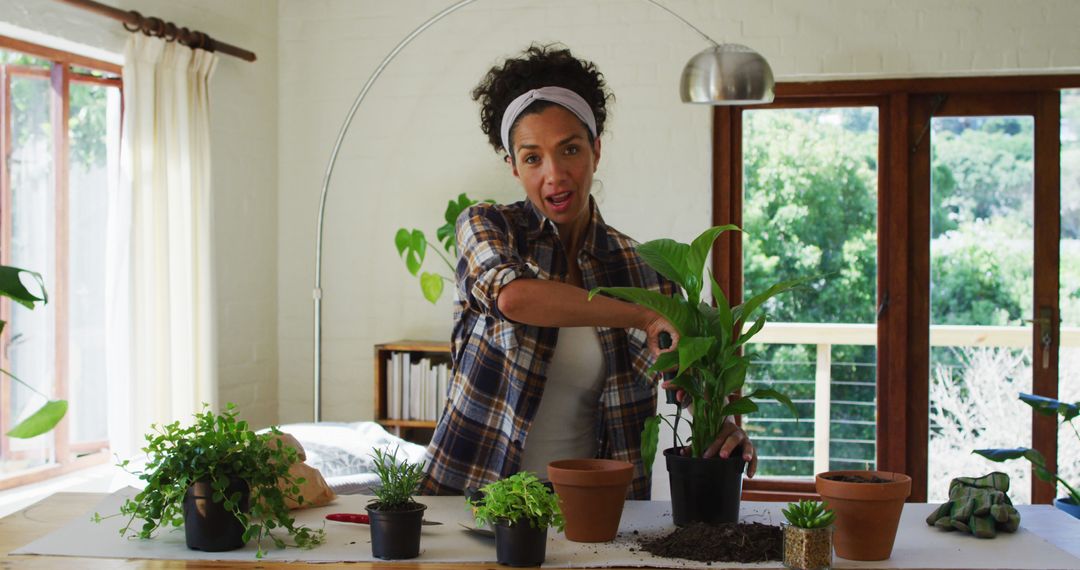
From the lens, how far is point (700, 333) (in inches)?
63.9

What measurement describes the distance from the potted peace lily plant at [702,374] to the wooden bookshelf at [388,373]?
278 cm

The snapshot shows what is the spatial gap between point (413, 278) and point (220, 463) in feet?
10.8

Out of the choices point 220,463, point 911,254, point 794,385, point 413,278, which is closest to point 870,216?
point 911,254

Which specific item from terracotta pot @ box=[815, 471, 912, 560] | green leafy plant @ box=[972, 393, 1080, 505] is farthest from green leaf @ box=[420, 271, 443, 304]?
terracotta pot @ box=[815, 471, 912, 560]

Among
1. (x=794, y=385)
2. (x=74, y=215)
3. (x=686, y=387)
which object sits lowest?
(x=794, y=385)

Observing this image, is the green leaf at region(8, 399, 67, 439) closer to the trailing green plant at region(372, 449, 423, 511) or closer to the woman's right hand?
the trailing green plant at region(372, 449, 423, 511)

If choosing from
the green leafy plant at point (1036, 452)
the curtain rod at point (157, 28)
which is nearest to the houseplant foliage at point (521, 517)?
the green leafy plant at point (1036, 452)

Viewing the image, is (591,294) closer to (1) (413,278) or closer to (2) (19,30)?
(2) (19,30)

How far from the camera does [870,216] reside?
15.1 feet

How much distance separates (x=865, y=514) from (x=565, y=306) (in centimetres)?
56

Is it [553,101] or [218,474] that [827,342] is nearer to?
[553,101]

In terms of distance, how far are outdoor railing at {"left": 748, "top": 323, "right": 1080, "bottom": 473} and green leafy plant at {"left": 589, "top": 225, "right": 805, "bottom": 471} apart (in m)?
3.04

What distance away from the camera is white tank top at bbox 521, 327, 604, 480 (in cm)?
192

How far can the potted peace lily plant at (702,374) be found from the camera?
1.58 meters
